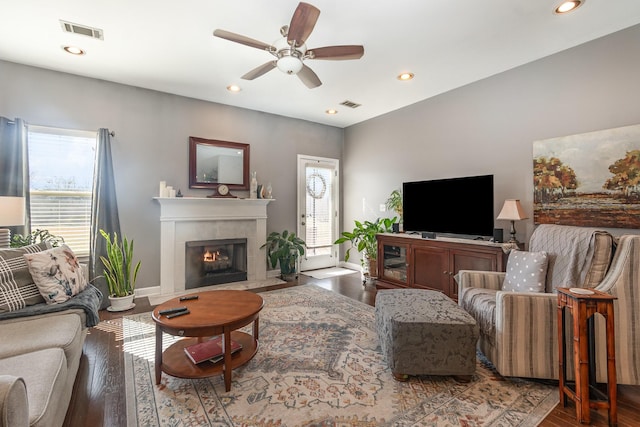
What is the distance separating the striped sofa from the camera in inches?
75.1

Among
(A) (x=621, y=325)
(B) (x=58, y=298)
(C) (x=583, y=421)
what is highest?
(B) (x=58, y=298)

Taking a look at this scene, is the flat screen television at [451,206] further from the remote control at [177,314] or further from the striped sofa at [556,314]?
the remote control at [177,314]

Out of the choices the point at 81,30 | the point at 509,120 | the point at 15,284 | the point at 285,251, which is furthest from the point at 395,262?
the point at 81,30

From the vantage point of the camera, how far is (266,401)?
6.13 ft

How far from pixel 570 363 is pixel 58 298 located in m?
3.61

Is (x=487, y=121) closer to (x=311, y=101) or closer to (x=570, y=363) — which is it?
(x=311, y=101)

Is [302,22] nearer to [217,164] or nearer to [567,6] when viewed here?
[567,6]

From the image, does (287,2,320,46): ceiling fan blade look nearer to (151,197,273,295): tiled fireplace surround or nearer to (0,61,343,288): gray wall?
(0,61,343,288): gray wall

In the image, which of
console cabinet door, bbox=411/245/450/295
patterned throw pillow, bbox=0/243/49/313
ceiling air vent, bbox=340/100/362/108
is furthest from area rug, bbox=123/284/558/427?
ceiling air vent, bbox=340/100/362/108

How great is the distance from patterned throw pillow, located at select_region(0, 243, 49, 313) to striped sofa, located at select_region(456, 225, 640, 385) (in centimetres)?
333

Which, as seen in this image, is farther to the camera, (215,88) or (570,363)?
(215,88)

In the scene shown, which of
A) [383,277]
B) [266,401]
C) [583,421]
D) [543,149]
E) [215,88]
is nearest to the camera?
[583,421]

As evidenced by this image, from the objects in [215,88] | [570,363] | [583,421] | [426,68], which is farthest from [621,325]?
Result: [215,88]

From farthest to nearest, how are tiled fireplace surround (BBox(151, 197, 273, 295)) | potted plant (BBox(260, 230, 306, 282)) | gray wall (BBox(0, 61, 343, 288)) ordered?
potted plant (BBox(260, 230, 306, 282)), tiled fireplace surround (BBox(151, 197, 273, 295)), gray wall (BBox(0, 61, 343, 288))
